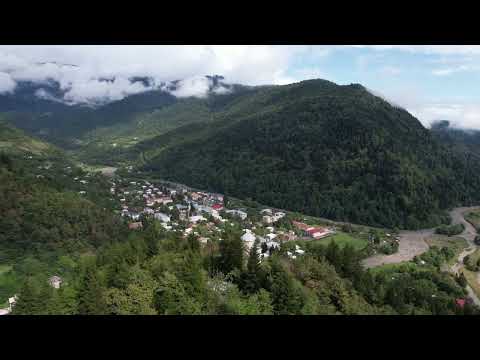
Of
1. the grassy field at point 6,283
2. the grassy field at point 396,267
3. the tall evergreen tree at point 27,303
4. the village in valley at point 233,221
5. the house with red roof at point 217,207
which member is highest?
the tall evergreen tree at point 27,303

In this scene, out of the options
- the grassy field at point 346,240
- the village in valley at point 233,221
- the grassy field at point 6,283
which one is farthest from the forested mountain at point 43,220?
the grassy field at point 346,240

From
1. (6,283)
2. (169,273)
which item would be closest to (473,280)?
(169,273)

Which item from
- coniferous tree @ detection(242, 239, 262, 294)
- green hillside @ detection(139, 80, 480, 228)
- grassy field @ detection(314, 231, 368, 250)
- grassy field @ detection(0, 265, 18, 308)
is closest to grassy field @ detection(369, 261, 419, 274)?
grassy field @ detection(314, 231, 368, 250)

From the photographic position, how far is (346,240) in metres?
44.1

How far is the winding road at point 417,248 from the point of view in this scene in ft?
121

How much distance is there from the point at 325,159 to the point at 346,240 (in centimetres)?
3095

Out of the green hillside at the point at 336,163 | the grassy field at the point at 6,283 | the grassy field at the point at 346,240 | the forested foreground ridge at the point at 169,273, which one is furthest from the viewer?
the green hillside at the point at 336,163

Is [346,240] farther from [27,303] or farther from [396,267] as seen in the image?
[27,303]

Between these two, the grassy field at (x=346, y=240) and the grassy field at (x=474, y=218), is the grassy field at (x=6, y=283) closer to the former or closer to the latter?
the grassy field at (x=346, y=240)

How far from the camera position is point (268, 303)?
13.2 metres

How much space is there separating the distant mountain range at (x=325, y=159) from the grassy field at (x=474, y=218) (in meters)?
4.06
